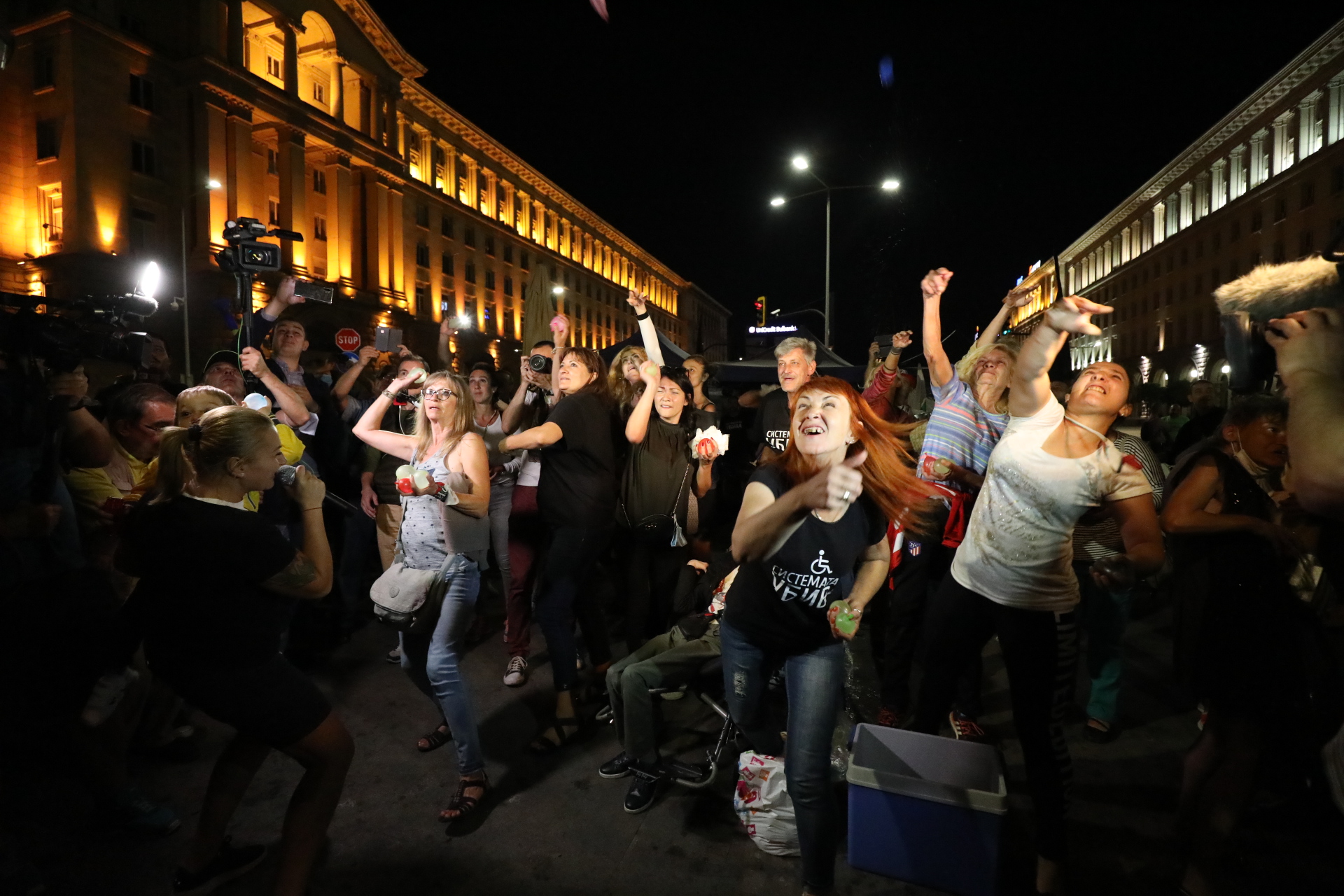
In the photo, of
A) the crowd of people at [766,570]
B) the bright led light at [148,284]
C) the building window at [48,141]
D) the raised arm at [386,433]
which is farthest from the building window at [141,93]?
the raised arm at [386,433]

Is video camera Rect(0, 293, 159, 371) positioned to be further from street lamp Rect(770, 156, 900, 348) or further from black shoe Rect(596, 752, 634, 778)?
street lamp Rect(770, 156, 900, 348)

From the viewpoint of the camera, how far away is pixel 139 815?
2994 millimetres

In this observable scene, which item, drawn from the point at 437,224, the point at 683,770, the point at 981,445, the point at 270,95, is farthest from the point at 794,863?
the point at 437,224

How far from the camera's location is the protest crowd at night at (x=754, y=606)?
229 cm

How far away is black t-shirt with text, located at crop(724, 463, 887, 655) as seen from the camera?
94.7 inches

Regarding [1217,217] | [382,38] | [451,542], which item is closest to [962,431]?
[451,542]

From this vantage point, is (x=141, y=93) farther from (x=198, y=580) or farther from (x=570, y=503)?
(x=198, y=580)

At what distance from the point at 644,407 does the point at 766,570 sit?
1.78 metres

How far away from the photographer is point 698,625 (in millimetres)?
3564

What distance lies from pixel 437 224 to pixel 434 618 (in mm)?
51610

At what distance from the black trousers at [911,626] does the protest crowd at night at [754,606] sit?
0.7 inches

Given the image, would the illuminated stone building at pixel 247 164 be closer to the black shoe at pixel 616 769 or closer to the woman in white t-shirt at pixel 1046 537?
the black shoe at pixel 616 769

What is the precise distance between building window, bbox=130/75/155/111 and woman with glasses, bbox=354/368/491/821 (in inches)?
1430

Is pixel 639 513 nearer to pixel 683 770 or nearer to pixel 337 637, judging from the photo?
pixel 683 770
